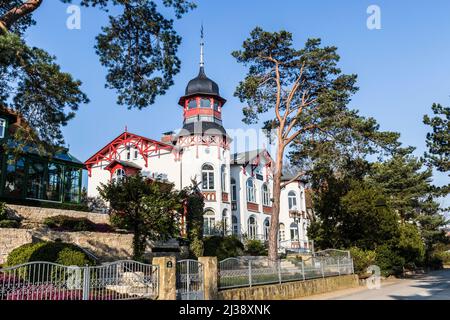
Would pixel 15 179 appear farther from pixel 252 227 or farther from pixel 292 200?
pixel 292 200

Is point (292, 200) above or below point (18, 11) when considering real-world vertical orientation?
below

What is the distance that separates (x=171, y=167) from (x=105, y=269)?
23191 mm

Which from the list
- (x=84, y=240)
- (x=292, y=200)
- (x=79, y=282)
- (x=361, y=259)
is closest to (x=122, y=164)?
(x=84, y=240)

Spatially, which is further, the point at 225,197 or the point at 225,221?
the point at 225,197

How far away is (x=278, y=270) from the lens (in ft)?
54.1

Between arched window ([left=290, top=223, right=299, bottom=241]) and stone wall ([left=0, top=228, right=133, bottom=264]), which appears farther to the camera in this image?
arched window ([left=290, top=223, right=299, bottom=241])

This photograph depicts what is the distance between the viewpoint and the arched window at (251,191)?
37969 mm

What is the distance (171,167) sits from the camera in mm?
33656

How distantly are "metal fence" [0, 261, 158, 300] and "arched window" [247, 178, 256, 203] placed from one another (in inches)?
1036

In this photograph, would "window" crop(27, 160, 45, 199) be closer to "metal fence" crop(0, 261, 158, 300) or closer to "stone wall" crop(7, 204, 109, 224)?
"stone wall" crop(7, 204, 109, 224)

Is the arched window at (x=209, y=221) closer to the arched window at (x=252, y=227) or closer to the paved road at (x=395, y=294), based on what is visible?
the arched window at (x=252, y=227)

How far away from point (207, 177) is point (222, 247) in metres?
7.90

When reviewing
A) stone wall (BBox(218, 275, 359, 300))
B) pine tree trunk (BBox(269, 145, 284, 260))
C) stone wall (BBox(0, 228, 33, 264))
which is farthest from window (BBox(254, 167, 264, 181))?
stone wall (BBox(0, 228, 33, 264))

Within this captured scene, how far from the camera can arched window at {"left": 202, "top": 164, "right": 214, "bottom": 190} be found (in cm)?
3297
